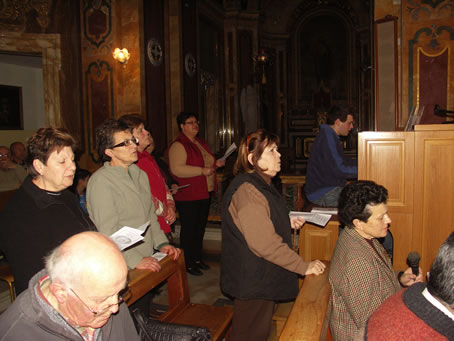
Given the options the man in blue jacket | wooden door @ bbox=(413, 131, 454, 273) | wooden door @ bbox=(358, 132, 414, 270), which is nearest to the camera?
wooden door @ bbox=(413, 131, 454, 273)

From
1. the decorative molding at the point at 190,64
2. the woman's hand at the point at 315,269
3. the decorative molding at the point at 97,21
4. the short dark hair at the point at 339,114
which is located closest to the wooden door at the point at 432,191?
the short dark hair at the point at 339,114

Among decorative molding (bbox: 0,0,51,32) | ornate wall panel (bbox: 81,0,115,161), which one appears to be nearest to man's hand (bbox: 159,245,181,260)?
ornate wall panel (bbox: 81,0,115,161)

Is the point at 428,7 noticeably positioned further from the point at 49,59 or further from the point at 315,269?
the point at 49,59

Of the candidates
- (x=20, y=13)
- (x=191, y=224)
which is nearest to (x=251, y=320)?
(x=191, y=224)

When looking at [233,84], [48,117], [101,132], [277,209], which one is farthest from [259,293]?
[233,84]

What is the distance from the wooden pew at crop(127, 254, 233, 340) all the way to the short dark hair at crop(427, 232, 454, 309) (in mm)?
1479

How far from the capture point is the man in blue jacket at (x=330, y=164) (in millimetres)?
3771

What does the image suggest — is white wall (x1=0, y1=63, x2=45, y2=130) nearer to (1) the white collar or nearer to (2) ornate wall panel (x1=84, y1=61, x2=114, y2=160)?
(2) ornate wall panel (x1=84, y1=61, x2=114, y2=160)

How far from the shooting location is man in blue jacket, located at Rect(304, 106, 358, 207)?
377cm

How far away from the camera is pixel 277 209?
2352 millimetres

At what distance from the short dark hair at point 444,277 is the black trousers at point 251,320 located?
→ 135 cm

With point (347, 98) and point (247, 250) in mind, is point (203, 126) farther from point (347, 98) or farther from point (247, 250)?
point (247, 250)

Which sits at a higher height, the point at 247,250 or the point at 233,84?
the point at 233,84

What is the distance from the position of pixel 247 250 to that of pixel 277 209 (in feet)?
0.99
